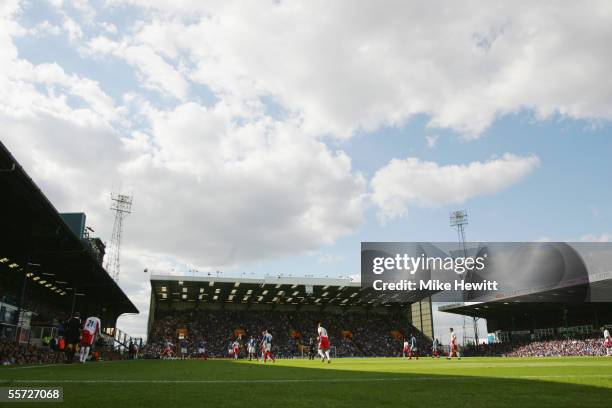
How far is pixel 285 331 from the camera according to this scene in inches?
2372

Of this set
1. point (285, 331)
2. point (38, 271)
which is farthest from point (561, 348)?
point (38, 271)

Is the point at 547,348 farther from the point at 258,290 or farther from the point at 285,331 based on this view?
the point at 258,290

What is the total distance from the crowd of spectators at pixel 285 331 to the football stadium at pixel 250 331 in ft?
0.70

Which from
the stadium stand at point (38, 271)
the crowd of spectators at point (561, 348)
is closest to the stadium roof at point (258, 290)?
the stadium stand at point (38, 271)

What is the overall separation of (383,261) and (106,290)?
2474 cm

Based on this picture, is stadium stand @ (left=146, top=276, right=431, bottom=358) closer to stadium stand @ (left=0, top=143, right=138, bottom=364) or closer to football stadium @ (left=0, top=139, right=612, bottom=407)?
football stadium @ (left=0, top=139, right=612, bottom=407)

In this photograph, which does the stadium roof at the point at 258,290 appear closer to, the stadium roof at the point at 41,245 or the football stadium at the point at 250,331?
the football stadium at the point at 250,331

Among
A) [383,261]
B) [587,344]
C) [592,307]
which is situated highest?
[383,261]

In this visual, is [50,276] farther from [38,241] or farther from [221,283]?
[221,283]

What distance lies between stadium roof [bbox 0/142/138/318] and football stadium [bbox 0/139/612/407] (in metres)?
0.10

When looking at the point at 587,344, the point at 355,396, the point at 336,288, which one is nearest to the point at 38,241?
the point at 355,396

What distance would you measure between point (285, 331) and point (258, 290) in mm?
7424

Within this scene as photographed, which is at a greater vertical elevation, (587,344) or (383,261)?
(383,261)

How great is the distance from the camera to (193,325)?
5922 centimetres
